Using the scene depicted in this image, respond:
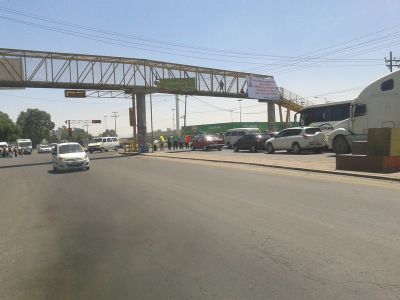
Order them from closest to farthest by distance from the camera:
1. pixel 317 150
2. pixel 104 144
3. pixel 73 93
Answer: pixel 317 150 → pixel 73 93 → pixel 104 144

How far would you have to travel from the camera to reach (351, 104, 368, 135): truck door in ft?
73.8

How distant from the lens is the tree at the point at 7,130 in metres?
121

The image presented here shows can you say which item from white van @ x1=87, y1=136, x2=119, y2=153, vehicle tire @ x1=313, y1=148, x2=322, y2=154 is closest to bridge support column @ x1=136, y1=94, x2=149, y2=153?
white van @ x1=87, y1=136, x2=119, y2=153

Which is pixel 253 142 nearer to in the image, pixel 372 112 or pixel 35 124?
pixel 372 112

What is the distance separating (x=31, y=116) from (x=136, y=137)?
13790 cm

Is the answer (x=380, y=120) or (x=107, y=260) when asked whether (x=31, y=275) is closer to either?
(x=107, y=260)

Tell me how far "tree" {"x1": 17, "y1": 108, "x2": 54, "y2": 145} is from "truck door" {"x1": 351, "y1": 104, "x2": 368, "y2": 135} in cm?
16376

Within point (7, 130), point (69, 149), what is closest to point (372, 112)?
point (69, 149)

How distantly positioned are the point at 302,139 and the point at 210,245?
75.3 feet

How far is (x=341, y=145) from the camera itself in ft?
78.5

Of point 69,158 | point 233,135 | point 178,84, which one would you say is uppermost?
point 178,84

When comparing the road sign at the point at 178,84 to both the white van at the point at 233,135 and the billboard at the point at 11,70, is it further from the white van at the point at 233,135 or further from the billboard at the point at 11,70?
the billboard at the point at 11,70

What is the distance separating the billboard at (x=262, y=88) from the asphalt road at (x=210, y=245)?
40.0 meters

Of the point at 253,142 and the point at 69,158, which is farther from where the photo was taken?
the point at 253,142
